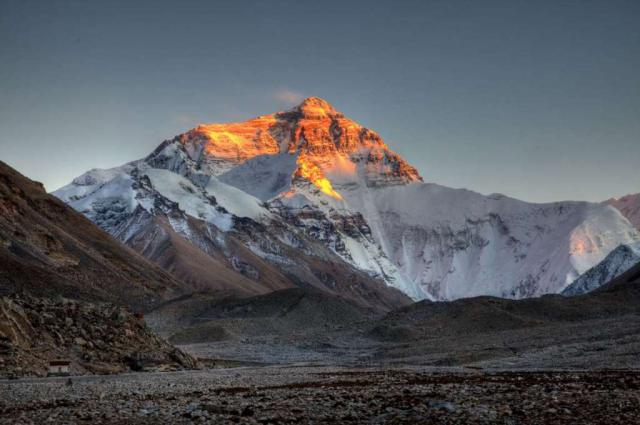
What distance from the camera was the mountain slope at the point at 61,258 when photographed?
125188 millimetres

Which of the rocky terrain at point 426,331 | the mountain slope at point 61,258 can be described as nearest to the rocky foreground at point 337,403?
the rocky terrain at point 426,331

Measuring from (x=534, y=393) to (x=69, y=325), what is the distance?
31.4m

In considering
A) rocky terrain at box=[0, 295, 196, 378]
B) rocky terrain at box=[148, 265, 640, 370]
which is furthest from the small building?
rocky terrain at box=[148, 265, 640, 370]

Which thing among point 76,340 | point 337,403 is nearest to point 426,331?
point 76,340

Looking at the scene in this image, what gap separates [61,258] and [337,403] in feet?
431

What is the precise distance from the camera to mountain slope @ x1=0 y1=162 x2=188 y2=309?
4929 inches

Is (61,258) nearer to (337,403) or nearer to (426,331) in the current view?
(426,331)

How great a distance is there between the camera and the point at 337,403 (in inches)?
1062

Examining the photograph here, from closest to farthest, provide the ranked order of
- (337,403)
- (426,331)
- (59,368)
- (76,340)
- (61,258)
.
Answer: (337,403)
(59,368)
(76,340)
(426,331)
(61,258)

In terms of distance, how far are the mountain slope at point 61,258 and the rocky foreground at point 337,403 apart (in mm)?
83273

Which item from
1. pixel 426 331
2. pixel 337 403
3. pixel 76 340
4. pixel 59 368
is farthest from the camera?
pixel 426 331

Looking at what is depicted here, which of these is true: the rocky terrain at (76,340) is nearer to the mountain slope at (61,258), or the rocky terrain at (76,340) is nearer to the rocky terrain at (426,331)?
the rocky terrain at (426,331)

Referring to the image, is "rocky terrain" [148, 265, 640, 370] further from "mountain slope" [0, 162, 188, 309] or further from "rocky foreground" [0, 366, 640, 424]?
"rocky foreground" [0, 366, 640, 424]

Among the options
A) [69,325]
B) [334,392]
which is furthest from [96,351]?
[334,392]
